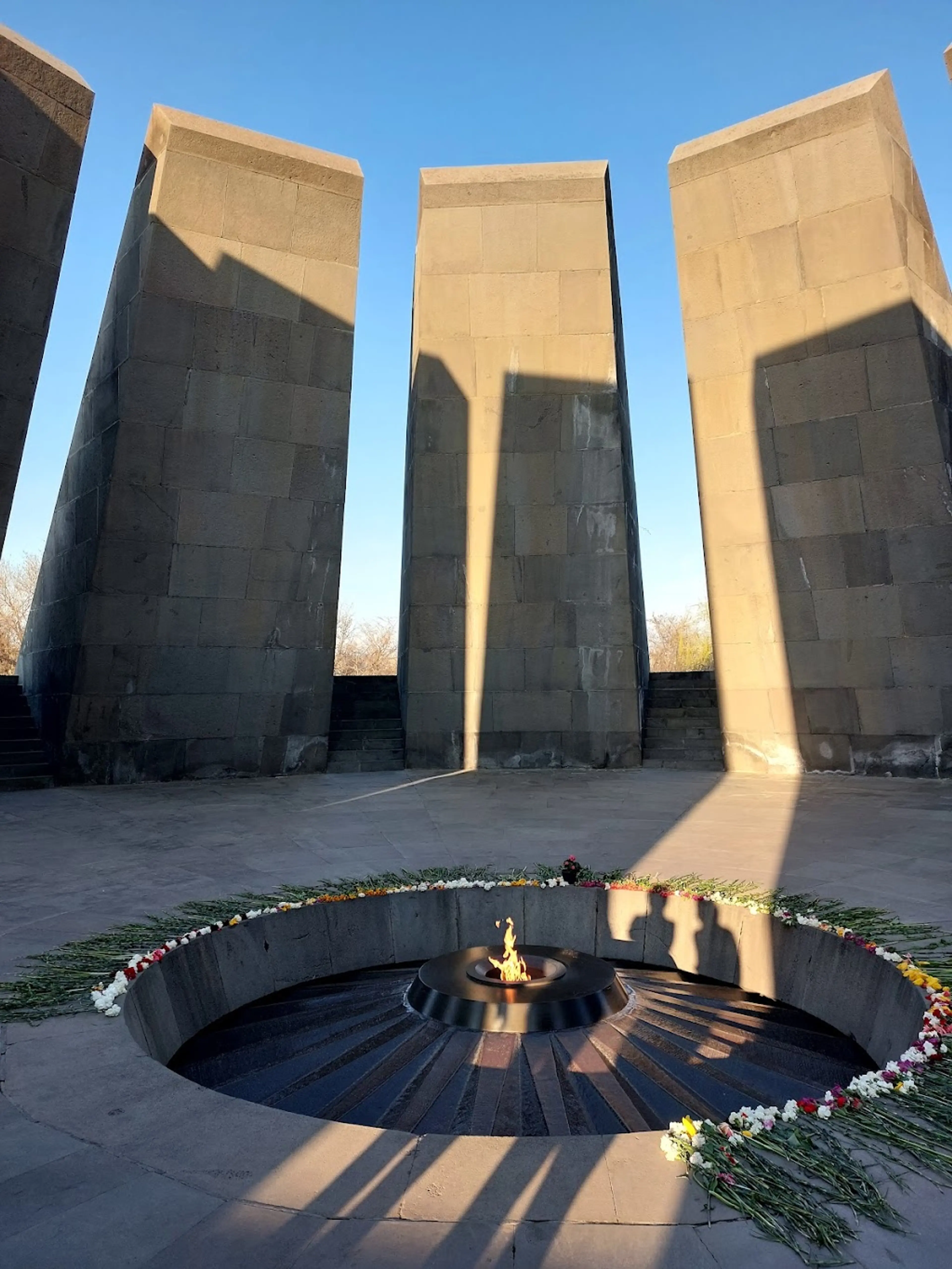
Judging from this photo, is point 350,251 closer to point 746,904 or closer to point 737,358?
point 737,358

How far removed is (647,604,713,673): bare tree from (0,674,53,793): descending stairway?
30.1m

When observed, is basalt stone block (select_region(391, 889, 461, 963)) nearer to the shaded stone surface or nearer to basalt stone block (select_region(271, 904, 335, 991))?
basalt stone block (select_region(271, 904, 335, 991))

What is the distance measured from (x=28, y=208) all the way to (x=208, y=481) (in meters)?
4.08

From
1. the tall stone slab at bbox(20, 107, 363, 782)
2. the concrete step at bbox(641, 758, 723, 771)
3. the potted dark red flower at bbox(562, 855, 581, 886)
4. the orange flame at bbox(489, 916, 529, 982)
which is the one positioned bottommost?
the orange flame at bbox(489, 916, 529, 982)

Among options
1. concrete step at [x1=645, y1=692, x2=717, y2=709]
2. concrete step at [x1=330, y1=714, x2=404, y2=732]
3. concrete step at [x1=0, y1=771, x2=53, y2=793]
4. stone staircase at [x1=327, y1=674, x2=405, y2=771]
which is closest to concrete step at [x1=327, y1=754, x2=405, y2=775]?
stone staircase at [x1=327, y1=674, x2=405, y2=771]

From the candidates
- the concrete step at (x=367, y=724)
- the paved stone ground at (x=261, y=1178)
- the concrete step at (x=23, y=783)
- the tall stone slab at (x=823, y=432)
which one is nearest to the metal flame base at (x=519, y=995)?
the paved stone ground at (x=261, y=1178)

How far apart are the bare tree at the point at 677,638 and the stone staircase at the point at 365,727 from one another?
24922 mm

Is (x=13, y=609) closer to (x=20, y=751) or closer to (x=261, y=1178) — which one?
(x=20, y=751)

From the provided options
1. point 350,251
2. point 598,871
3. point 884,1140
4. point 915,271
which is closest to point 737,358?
point 915,271

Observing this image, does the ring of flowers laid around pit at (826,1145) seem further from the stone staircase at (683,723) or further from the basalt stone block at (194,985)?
the stone staircase at (683,723)

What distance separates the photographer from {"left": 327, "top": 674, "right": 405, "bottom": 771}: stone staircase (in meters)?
14.1

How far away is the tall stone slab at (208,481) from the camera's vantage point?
12.3m

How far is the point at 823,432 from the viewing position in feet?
44.1

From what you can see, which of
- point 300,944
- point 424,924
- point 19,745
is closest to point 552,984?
point 424,924
